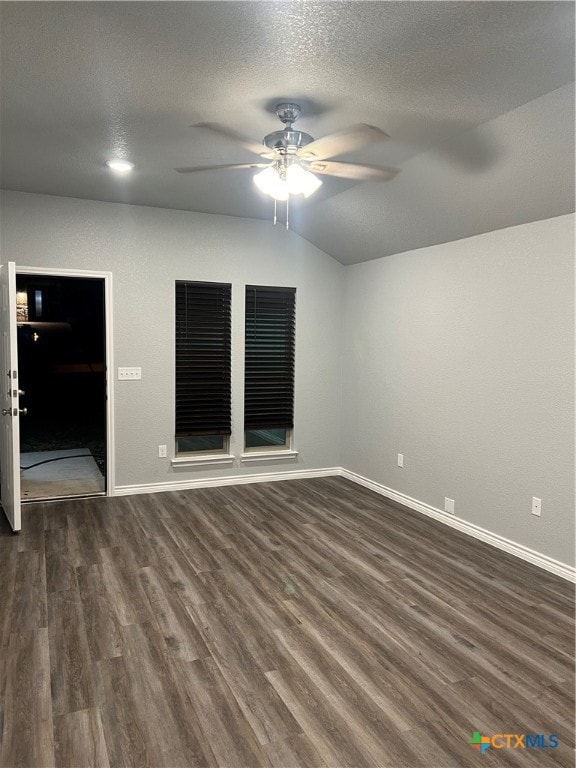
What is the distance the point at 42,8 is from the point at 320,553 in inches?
133

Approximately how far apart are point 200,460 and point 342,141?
138 inches

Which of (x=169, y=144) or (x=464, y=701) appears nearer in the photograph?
(x=464, y=701)

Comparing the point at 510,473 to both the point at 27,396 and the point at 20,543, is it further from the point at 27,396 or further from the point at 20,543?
the point at 27,396

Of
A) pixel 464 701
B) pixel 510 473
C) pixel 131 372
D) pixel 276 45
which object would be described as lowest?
pixel 464 701

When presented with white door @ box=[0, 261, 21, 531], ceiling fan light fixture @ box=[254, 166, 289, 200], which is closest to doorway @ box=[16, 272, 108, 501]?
white door @ box=[0, 261, 21, 531]

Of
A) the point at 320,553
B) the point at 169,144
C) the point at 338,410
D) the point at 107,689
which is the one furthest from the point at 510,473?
the point at 169,144

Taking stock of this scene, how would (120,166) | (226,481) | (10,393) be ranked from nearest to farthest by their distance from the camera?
(120,166), (10,393), (226,481)

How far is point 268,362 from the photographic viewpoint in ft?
18.8

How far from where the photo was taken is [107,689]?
2.31 meters

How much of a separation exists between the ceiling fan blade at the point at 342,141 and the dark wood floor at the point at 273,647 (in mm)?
2493

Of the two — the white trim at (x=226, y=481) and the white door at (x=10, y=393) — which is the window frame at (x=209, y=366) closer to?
the white trim at (x=226, y=481)

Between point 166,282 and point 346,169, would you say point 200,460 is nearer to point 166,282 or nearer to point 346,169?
point 166,282

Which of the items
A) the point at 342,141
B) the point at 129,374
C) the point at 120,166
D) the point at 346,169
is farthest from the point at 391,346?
the point at 120,166

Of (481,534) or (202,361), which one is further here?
(202,361)
